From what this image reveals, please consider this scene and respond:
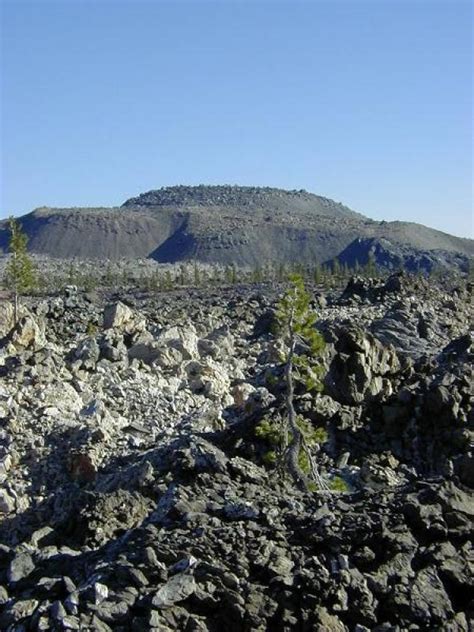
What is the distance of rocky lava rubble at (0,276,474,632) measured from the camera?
460 inches

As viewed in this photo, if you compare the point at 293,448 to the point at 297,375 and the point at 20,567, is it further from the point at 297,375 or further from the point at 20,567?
the point at 20,567

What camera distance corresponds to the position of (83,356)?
3075 cm

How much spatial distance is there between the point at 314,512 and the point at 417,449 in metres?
11.7

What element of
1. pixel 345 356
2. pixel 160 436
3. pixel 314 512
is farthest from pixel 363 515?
pixel 345 356

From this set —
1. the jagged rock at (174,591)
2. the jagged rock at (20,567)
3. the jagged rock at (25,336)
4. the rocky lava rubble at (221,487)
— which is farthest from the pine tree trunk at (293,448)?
the jagged rock at (25,336)

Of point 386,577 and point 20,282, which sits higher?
point 20,282

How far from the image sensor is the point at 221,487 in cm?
1688

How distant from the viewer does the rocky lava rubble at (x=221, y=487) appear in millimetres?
11688

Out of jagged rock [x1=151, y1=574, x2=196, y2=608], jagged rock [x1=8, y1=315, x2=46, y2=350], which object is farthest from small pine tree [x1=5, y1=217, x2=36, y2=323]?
jagged rock [x1=151, y1=574, x2=196, y2=608]

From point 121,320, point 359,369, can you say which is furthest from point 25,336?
point 359,369

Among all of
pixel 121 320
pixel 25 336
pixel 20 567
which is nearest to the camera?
pixel 20 567

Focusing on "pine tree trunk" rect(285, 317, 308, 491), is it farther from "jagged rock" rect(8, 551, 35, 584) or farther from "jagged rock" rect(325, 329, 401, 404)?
"jagged rock" rect(8, 551, 35, 584)

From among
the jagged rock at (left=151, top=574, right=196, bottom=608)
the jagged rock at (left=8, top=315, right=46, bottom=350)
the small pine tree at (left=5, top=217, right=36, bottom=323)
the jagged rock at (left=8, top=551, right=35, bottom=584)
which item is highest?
the small pine tree at (left=5, top=217, right=36, bottom=323)

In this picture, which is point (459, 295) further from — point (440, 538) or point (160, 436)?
point (440, 538)
